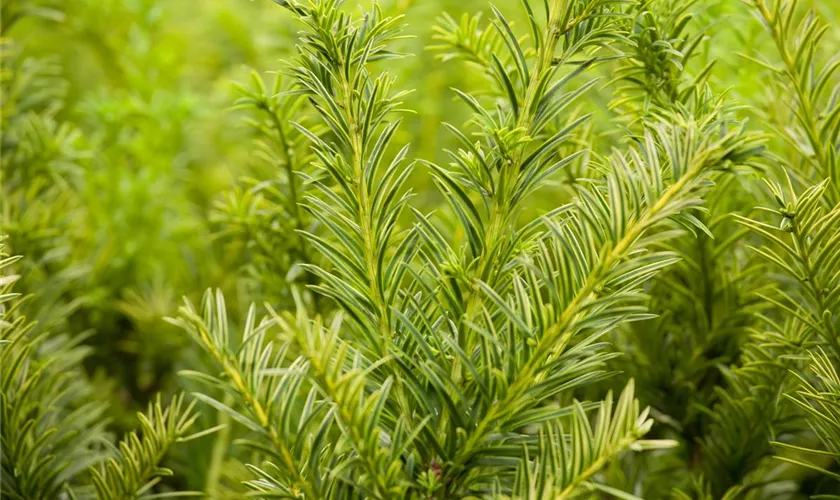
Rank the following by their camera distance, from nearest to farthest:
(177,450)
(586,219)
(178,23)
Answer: (586,219) < (177,450) < (178,23)

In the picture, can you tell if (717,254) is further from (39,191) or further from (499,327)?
(39,191)

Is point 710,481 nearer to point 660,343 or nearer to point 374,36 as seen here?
point 660,343

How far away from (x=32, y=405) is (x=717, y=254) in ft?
1.16

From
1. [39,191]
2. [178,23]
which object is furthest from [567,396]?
[178,23]

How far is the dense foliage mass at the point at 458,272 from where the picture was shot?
0.24 meters

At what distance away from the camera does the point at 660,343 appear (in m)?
0.37

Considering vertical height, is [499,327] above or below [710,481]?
above

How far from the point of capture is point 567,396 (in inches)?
15.0

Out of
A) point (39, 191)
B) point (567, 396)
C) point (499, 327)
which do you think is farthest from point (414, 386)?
point (39, 191)

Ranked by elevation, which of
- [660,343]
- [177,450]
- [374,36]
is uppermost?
[374,36]

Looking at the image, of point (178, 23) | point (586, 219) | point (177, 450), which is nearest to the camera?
point (586, 219)

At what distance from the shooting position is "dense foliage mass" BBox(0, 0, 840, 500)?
24cm

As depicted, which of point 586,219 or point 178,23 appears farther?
point 178,23

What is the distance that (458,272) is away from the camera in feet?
0.85
